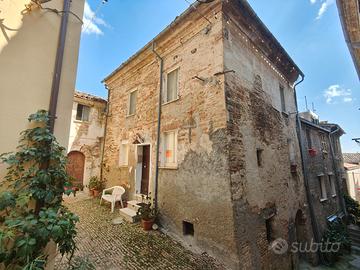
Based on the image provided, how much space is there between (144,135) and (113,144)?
122 inches

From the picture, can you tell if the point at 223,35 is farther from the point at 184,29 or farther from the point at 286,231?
the point at 286,231

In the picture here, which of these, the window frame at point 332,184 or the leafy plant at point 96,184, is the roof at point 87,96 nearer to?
the leafy plant at point 96,184

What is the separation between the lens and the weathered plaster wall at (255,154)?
5.02 metres

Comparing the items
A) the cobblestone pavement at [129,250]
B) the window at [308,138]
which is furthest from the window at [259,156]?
the window at [308,138]

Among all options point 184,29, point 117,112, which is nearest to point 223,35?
point 184,29

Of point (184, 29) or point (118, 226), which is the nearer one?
point (118, 226)

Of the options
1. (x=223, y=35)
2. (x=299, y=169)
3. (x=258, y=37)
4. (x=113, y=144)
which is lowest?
(x=299, y=169)

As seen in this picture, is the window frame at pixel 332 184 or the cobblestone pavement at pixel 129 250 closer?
the cobblestone pavement at pixel 129 250

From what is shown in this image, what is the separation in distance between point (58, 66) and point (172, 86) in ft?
16.0

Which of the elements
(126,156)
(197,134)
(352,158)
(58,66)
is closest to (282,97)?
(197,134)

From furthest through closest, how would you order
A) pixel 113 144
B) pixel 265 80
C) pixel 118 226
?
pixel 113 144 < pixel 265 80 < pixel 118 226

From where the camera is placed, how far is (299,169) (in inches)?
358

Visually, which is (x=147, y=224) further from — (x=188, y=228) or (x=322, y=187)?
(x=322, y=187)

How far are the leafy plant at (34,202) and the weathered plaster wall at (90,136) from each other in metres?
9.41
